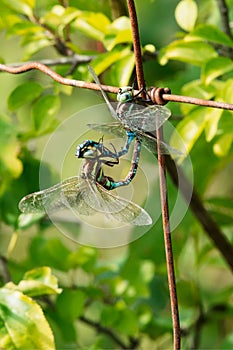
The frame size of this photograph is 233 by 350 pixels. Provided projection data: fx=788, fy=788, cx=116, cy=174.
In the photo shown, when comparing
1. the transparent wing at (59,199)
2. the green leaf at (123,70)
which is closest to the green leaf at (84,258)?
the green leaf at (123,70)

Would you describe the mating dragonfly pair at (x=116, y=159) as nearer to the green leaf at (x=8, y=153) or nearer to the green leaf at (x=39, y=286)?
the green leaf at (x=39, y=286)

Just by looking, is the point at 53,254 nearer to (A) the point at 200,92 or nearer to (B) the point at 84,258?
(B) the point at 84,258

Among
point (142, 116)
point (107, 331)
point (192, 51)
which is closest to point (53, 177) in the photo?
point (142, 116)

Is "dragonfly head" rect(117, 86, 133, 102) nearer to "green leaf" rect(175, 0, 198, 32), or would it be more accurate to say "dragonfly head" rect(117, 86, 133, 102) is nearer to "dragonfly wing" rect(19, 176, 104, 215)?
"dragonfly wing" rect(19, 176, 104, 215)

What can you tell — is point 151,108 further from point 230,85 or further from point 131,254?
point 131,254

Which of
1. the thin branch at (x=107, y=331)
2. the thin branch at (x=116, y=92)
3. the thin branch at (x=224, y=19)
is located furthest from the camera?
the thin branch at (x=107, y=331)

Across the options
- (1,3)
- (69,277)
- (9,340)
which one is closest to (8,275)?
(69,277)

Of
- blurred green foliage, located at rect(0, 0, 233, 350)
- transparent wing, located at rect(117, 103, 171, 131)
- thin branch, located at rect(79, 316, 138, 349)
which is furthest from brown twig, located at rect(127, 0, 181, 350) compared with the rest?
thin branch, located at rect(79, 316, 138, 349)
